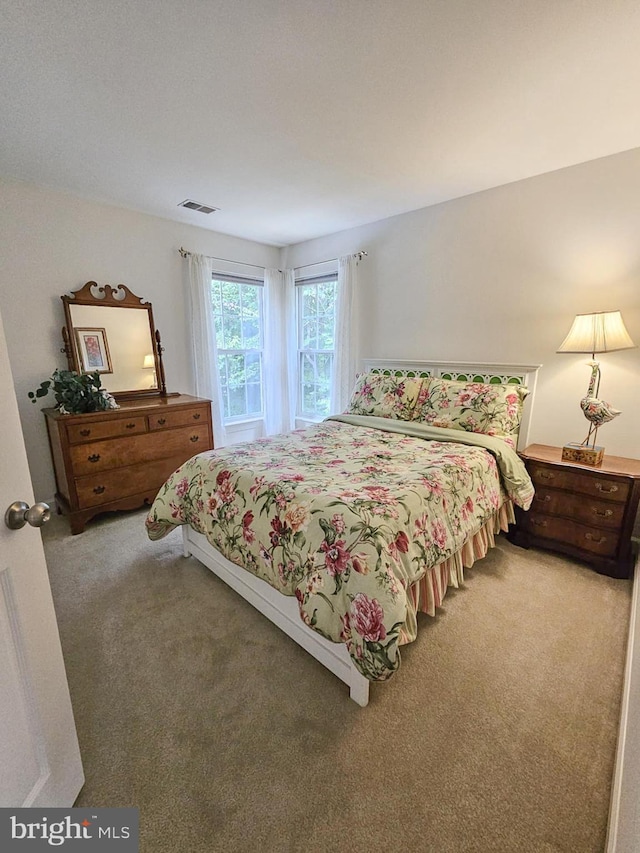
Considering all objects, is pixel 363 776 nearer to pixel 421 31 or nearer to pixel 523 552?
pixel 523 552

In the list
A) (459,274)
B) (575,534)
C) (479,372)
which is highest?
(459,274)

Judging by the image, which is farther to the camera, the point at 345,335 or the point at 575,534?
the point at 345,335

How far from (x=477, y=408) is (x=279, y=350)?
2578 millimetres

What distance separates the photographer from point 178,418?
3.03 metres

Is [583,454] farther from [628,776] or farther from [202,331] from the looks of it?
[202,331]

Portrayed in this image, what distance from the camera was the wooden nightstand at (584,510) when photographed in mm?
2025

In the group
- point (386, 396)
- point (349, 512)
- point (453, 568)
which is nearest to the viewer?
point (349, 512)

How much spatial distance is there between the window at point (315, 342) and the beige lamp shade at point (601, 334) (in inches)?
91.7

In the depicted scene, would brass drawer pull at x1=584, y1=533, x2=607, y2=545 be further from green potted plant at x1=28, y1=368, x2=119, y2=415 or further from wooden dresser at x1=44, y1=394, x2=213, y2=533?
green potted plant at x1=28, y1=368, x2=119, y2=415

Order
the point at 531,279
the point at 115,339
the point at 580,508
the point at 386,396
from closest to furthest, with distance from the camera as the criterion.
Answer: the point at 580,508, the point at 531,279, the point at 386,396, the point at 115,339

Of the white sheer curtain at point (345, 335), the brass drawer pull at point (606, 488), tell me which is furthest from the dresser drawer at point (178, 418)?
the brass drawer pull at point (606, 488)

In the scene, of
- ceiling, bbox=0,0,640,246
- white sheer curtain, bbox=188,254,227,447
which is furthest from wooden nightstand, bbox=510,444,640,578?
white sheer curtain, bbox=188,254,227,447

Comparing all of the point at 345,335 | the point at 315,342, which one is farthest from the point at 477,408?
the point at 315,342

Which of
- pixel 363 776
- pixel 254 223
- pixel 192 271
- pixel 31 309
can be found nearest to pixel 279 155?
pixel 254 223
